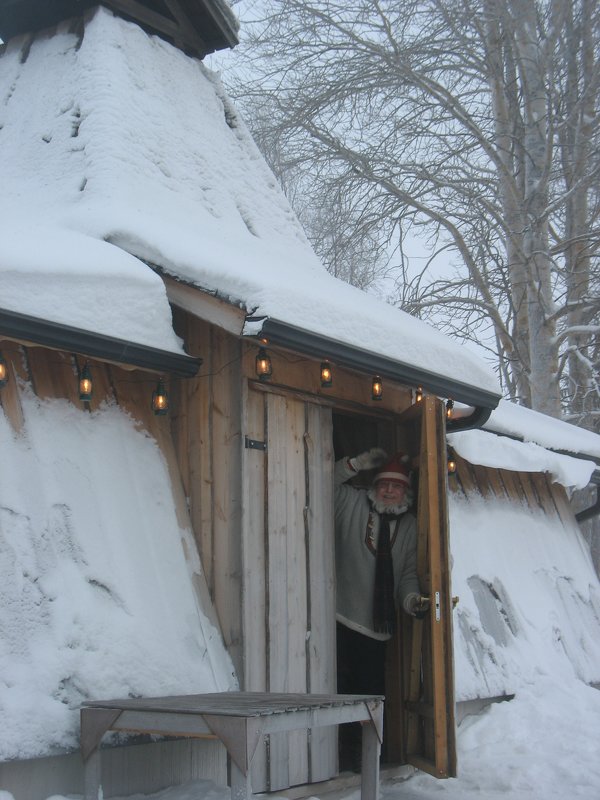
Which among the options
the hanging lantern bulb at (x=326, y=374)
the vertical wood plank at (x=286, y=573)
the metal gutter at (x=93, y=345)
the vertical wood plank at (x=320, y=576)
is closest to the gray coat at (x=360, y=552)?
the vertical wood plank at (x=320, y=576)

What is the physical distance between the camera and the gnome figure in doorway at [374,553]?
6988 mm

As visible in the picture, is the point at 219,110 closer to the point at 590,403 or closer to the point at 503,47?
the point at 503,47

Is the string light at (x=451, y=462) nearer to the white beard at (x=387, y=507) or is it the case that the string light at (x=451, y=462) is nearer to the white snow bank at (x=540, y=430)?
the white snow bank at (x=540, y=430)

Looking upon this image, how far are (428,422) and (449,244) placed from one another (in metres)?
11.4

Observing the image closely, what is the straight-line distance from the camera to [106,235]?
586 cm

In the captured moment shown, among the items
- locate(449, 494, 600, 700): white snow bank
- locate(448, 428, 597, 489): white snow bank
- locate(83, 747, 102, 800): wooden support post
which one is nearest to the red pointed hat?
locate(448, 428, 597, 489): white snow bank

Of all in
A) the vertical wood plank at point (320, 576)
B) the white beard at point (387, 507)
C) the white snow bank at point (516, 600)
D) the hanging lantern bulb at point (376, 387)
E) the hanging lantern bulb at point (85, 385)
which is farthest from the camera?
the white snow bank at point (516, 600)

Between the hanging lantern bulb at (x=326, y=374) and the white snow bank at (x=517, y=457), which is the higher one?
the hanging lantern bulb at (x=326, y=374)

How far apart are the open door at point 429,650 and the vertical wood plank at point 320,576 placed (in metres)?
0.59

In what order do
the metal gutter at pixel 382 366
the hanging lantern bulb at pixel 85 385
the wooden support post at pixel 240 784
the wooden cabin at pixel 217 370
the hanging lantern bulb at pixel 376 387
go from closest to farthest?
the wooden support post at pixel 240 784, the wooden cabin at pixel 217 370, the hanging lantern bulb at pixel 85 385, the metal gutter at pixel 382 366, the hanging lantern bulb at pixel 376 387

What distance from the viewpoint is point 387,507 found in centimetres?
717

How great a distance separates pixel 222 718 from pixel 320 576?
2.32 metres

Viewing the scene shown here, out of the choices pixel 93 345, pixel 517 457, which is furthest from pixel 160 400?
pixel 517 457

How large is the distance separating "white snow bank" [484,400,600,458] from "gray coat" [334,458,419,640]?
100 inches
